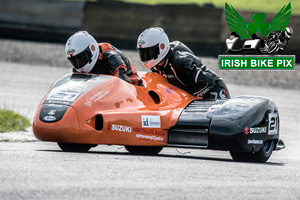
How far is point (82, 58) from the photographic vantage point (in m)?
8.58

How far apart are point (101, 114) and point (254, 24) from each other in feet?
39.5

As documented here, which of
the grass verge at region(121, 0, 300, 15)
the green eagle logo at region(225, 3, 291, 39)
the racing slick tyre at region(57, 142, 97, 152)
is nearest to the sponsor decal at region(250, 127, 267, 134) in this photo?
the racing slick tyre at region(57, 142, 97, 152)

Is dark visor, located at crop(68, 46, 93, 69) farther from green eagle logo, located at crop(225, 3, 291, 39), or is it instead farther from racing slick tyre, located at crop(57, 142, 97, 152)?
green eagle logo, located at crop(225, 3, 291, 39)

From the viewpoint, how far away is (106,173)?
6184mm

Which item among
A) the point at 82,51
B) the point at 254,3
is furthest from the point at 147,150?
the point at 254,3

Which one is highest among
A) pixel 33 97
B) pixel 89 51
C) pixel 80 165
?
pixel 89 51

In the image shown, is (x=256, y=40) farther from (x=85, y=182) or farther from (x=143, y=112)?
(x=85, y=182)

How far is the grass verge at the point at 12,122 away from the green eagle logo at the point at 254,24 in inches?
358

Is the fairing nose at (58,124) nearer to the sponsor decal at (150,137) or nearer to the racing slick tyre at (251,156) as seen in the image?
the sponsor decal at (150,137)

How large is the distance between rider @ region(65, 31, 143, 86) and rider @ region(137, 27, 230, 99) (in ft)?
1.46

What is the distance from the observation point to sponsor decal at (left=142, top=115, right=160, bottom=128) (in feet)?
26.5

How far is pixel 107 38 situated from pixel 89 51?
39.7ft

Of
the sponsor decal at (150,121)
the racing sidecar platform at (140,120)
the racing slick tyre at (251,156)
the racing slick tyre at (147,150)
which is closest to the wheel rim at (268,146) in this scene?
the racing sidecar platform at (140,120)

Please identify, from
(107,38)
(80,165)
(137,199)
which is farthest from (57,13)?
(137,199)
